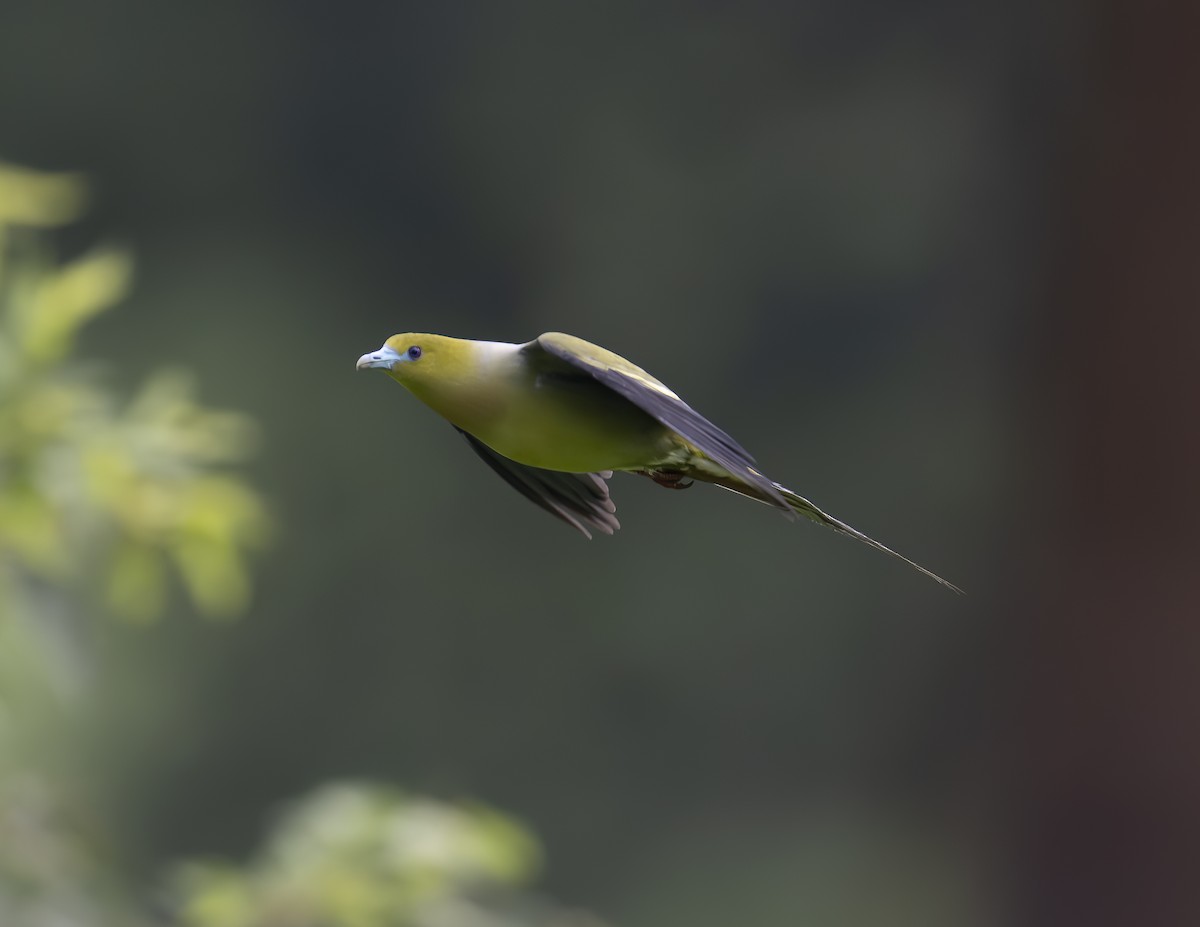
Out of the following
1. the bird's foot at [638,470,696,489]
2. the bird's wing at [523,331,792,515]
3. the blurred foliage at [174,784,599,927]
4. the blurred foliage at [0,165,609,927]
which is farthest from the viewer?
the blurred foliage at [174,784,599,927]

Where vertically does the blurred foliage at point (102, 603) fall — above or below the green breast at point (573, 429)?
above

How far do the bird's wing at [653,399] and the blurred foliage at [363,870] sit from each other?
145 cm

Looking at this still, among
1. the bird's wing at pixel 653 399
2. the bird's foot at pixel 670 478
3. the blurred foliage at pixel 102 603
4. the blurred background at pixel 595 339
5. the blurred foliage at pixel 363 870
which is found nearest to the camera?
the bird's wing at pixel 653 399

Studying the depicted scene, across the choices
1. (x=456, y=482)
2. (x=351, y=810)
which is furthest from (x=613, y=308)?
(x=351, y=810)

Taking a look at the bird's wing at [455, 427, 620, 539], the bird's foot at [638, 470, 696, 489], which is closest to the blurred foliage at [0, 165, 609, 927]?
the bird's wing at [455, 427, 620, 539]

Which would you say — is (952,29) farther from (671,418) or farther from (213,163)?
(671,418)

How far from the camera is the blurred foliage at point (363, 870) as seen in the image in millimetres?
2088

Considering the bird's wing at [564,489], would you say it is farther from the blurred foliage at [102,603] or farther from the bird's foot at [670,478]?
the blurred foliage at [102,603]

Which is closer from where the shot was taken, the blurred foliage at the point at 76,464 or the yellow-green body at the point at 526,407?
the yellow-green body at the point at 526,407

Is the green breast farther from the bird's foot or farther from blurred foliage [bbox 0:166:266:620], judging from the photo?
blurred foliage [bbox 0:166:266:620]

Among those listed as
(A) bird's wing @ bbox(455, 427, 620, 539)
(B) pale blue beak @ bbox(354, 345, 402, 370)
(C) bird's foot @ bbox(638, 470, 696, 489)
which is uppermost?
(A) bird's wing @ bbox(455, 427, 620, 539)

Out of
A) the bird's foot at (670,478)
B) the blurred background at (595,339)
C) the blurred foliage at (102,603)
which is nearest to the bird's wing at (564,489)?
the bird's foot at (670,478)

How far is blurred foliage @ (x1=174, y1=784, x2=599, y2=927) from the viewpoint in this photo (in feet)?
6.85

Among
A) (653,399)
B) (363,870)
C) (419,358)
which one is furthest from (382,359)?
(363,870)
